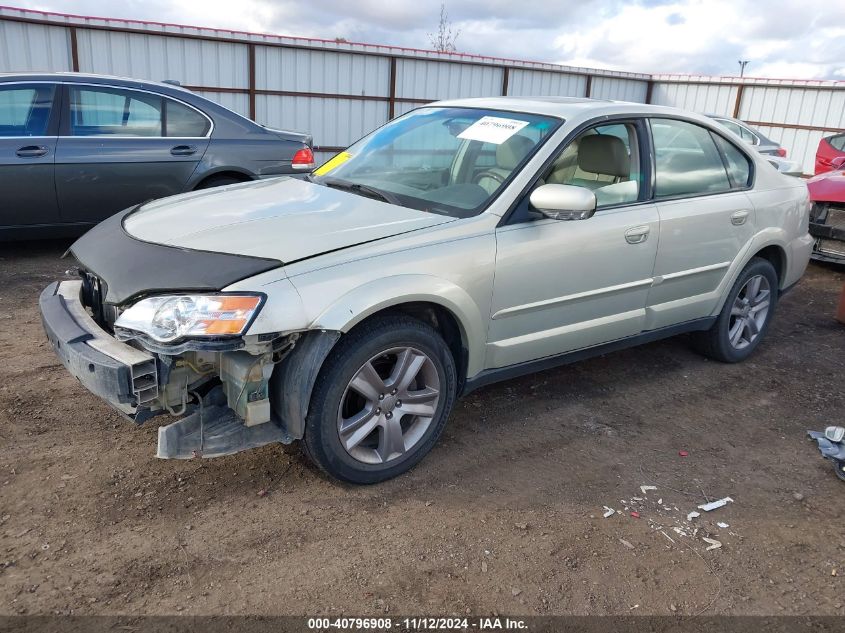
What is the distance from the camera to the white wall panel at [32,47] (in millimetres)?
11281

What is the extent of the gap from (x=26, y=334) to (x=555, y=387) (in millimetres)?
3459

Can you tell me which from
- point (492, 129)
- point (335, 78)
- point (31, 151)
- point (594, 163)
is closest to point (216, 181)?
point (31, 151)

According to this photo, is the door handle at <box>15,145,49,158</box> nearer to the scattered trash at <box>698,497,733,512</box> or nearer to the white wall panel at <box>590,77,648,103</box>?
the scattered trash at <box>698,497,733,512</box>

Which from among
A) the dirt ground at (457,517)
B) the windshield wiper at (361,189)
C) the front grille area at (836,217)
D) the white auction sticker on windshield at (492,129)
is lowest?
the dirt ground at (457,517)

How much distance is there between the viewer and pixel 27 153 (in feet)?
20.2

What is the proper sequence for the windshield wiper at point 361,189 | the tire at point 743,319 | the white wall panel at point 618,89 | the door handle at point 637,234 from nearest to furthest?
the windshield wiper at point 361,189, the door handle at point 637,234, the tire at point 743,319, the white wall panel at point 618,89

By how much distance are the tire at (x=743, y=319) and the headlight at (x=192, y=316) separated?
340cm

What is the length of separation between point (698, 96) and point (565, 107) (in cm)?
1738

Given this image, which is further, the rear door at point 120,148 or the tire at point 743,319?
the rear door at point 120,148

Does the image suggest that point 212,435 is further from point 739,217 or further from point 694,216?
point 739,217

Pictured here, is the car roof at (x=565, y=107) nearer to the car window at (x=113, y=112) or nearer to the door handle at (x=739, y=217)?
the door handle at (x=739, y=217)

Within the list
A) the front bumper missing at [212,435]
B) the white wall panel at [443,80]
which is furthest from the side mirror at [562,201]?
the white wall panel at [443,80]

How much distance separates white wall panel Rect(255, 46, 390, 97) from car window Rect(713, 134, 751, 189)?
10.9m

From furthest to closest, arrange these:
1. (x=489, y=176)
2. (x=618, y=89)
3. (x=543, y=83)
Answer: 1. (x=618, y=89)
2. (x=543, y=83)
3. (x=489, y=176)
